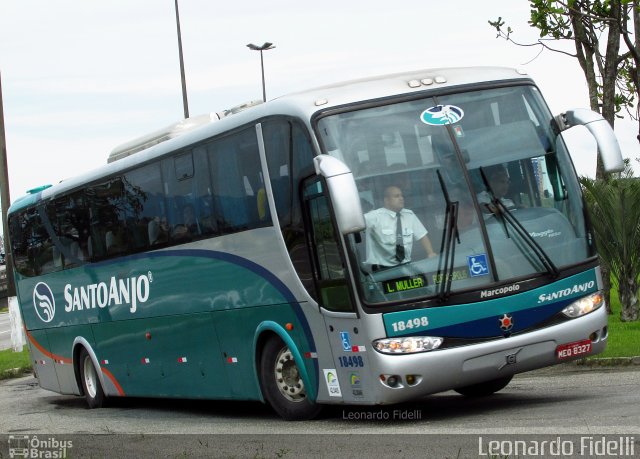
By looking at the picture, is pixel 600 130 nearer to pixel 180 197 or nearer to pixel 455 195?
pixel 455 195

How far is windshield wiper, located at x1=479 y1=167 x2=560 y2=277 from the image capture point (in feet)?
36.6

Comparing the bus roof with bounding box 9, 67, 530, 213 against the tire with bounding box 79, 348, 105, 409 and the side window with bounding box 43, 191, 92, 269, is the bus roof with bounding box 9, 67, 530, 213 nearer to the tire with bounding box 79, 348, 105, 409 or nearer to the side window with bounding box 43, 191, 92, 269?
the side window with bounding box 43, 191, 92, 269

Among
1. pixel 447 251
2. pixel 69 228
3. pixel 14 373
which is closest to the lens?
pixel 447 251

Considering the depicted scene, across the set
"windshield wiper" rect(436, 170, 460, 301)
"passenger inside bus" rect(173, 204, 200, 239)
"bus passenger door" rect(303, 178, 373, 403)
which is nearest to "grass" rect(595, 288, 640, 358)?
"bus passenger door" rect(303, 178, 373, 403)

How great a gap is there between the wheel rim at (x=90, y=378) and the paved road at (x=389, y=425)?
142 centimetres

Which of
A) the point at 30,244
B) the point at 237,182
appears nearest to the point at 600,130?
the point at 237,182

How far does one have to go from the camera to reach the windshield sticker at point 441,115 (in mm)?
11375

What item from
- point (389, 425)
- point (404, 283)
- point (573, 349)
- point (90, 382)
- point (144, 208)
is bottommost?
point (90, 382)

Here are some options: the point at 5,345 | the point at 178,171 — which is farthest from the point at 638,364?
the point at 5,345

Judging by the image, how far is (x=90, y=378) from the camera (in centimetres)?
1873

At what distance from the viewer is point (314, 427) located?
11.8 meters

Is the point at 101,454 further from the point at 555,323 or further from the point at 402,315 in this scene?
the point at 555,323

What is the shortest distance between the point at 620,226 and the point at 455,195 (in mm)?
7576

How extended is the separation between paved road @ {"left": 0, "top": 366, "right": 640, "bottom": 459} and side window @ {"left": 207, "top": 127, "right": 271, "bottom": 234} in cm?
219
